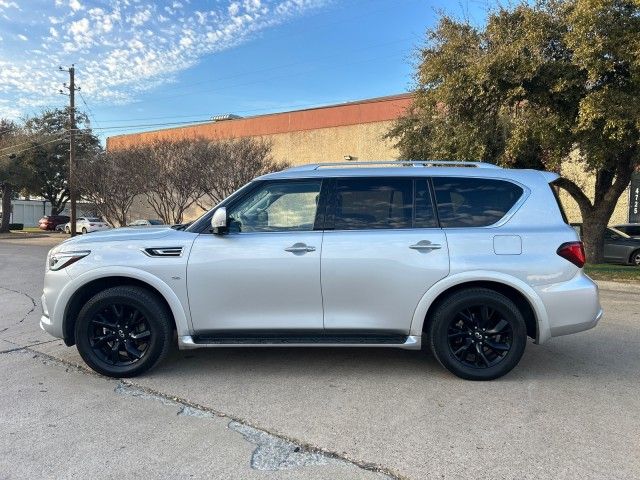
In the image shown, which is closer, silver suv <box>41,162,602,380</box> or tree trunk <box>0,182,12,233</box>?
silver suv <box>41,162,602,380</box>

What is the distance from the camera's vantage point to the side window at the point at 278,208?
15.5ft

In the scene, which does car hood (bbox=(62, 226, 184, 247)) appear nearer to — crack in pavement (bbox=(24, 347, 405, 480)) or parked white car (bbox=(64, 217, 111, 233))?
crack in pavement (bbox=(24, 347, 405, 480))

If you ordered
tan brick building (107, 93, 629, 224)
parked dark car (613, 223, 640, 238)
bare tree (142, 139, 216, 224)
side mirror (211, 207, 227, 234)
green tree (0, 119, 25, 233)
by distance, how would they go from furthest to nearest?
green tree (0, 119, 25, 233) < tan brick building (107, 93, 629, 224) < bare tree (142, 139, 216, 224) < parked dark car (613, 223, 640, 238) < side mirror (211, 207, 227, 234)

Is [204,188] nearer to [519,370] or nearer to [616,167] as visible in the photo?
[616,167]

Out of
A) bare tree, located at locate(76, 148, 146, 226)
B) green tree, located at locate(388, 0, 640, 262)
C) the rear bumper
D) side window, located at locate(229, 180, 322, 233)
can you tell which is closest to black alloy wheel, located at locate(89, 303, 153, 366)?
side window, located at locate(229, 180, 322, 233)

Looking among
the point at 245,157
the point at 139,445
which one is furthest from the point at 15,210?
the point at 139,445

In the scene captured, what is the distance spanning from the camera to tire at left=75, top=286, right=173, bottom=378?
15.4 feet

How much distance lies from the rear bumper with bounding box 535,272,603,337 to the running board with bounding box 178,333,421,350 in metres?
1.17

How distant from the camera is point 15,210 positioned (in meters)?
54.8

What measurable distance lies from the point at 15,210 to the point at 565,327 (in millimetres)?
60868

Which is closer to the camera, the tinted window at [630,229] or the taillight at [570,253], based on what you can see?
the taillight at [570,253]

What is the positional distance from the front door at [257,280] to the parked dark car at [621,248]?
14608mm

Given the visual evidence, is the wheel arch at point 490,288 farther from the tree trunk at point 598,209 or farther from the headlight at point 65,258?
the tree trunk at point 598,209

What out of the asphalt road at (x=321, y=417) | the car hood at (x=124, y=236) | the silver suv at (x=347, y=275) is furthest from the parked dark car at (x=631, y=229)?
the car hood at (x=124, y=236)
